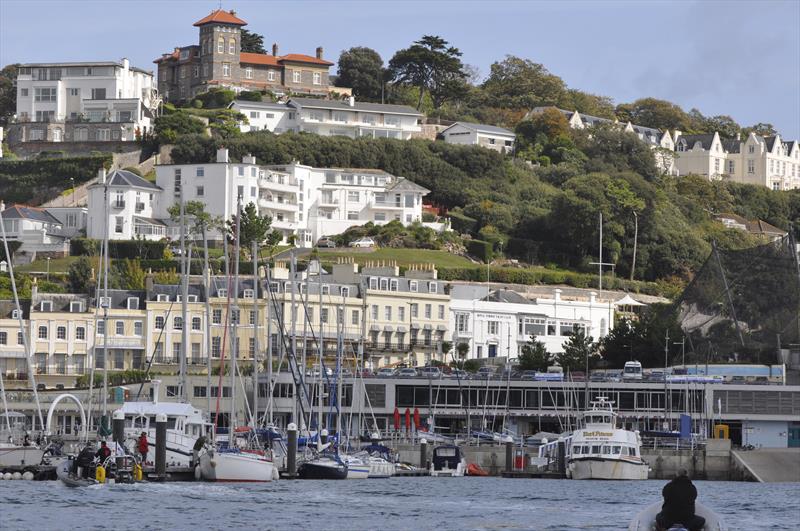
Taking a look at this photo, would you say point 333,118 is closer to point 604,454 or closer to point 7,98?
point 7,98

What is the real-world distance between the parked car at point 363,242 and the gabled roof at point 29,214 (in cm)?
2289

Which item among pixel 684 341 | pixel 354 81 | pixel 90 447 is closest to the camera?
pixel 90 447

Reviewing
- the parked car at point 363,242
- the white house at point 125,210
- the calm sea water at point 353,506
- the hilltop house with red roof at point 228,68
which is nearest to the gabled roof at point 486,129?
the hilltop house with red roof at point 228,68

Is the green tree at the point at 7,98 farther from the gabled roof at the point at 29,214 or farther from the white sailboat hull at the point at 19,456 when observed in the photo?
the white sailboat hull at the point at 19,456

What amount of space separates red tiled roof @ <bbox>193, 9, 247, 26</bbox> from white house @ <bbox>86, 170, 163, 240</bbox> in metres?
37.9

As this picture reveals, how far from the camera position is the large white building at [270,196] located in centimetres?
14288

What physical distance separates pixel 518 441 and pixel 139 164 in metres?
72.8

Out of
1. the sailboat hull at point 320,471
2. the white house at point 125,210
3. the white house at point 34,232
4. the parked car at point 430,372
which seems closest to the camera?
the sailboat hull at point 320,471

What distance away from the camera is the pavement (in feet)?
277

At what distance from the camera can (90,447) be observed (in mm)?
64375

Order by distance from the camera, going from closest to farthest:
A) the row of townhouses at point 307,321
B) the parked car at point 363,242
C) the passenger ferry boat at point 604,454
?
the passenger ferry boat at point 604,454
the row of townhouses at point 307,321
the parked car at point 363,242

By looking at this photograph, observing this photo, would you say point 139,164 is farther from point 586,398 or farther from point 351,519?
point 351,519

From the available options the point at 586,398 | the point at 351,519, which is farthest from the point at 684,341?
the point at 351,519

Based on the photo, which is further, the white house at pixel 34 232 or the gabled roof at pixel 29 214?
the gabled roof at pixel 29 214
